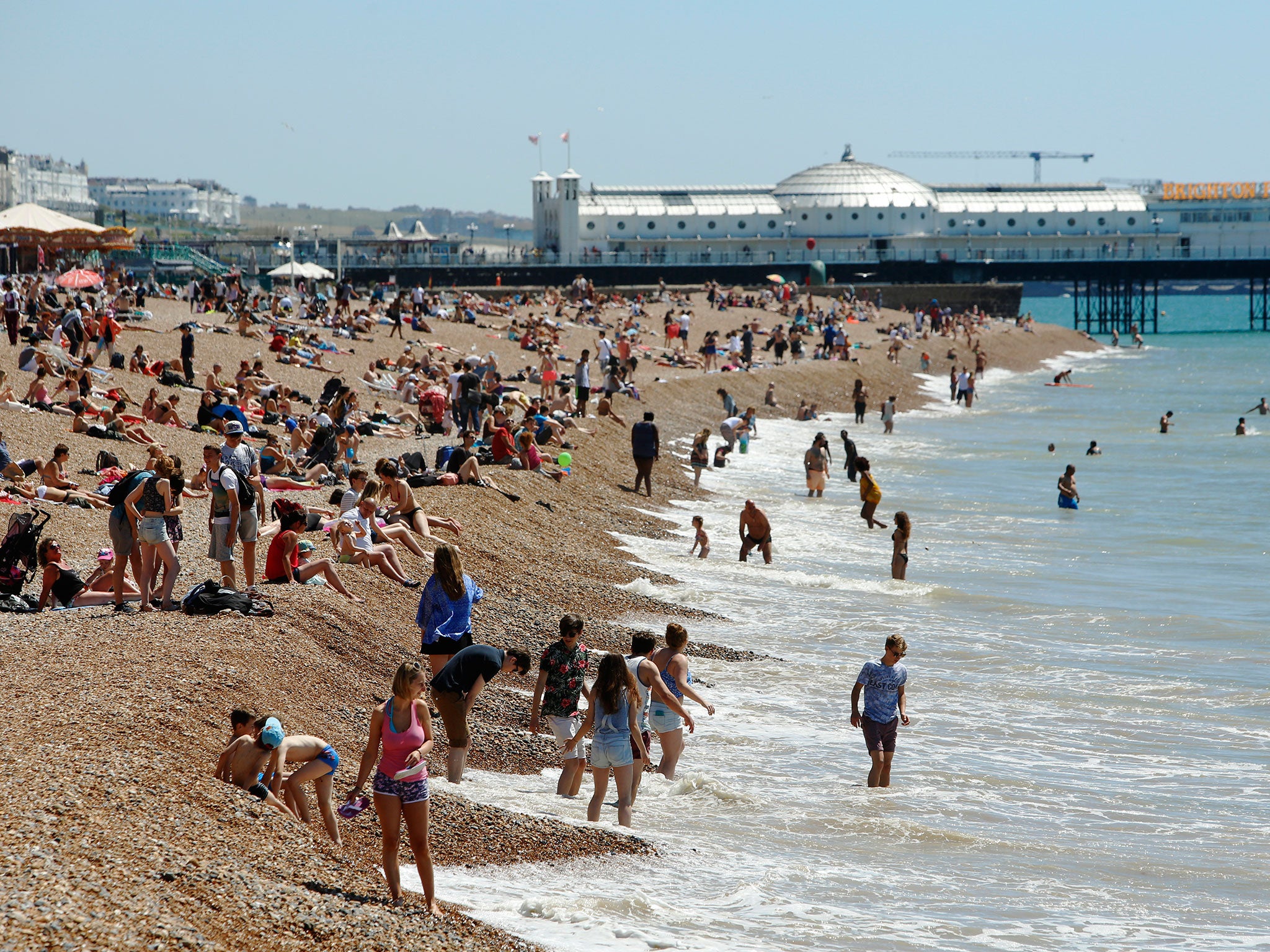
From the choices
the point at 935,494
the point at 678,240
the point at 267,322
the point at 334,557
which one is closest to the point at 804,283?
the point at 678,240

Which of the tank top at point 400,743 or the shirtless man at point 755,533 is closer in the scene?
the tank top at point 400,743

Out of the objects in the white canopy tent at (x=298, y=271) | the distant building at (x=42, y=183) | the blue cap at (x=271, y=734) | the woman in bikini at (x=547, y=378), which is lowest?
the blue cap at (x=271, y=734)

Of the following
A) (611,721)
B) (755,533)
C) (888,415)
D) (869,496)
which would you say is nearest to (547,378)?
(888,415)

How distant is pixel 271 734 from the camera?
6.57 metres

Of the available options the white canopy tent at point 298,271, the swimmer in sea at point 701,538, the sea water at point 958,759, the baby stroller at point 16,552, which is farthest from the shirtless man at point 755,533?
the white canopy tent at point 298,271

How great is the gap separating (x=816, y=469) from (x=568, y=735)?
46.2 ft

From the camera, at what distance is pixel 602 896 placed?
264 inches

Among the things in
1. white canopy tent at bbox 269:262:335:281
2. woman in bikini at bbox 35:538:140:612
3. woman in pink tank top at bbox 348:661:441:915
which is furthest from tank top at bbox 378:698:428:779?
white canopy tent at bbox 269:262:335:281

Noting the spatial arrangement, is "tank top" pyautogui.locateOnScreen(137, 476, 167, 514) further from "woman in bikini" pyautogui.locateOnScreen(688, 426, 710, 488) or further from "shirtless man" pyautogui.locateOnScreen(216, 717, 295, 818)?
"woman in bikini" pyautogui.locateOnScreen(688, 426, 710, 488)

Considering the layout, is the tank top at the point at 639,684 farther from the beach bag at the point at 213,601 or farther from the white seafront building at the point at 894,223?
the white seafront building at the point at 894,223

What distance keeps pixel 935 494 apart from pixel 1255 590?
7597 millimetres

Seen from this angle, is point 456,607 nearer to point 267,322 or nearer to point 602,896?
point 602,896

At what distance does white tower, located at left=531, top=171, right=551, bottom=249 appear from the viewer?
273 ft

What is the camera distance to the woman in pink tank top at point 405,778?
5.91 metres
